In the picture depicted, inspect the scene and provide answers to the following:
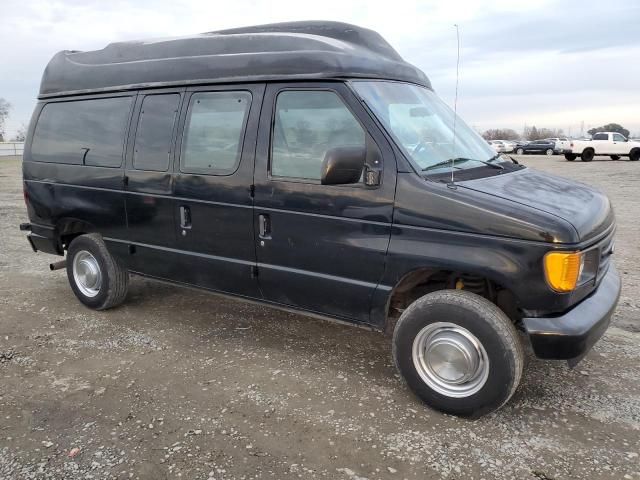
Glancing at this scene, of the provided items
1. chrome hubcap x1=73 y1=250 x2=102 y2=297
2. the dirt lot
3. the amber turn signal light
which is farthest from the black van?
the dirt lot

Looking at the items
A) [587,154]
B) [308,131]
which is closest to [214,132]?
[308,131]

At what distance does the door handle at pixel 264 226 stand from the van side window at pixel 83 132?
1656mm

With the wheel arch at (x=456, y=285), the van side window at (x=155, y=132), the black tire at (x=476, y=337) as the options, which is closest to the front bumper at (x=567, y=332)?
the black tire at (x=476, y=337)

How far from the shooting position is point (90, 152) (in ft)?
15.9

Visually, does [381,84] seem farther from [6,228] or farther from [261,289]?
[6,228]

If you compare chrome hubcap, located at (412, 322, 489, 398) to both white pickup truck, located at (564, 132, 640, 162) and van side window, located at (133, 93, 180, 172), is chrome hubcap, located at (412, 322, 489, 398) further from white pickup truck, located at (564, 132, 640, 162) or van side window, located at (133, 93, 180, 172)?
white pickup truck, located at (564, 132, 640, 162)

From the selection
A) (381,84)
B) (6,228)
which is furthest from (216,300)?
(6,228)

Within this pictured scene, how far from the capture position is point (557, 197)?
10.8 feet

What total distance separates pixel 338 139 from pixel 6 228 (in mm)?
8512

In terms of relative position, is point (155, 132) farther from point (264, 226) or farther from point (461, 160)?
point (461, 160)

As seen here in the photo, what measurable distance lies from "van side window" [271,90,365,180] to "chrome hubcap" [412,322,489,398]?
130cm

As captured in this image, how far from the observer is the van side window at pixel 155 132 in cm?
429

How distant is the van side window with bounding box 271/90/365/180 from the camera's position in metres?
3.45

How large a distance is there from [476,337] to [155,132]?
10.0 feet
